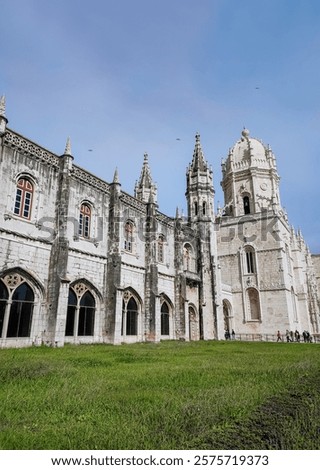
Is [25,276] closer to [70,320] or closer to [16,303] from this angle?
[16,303]

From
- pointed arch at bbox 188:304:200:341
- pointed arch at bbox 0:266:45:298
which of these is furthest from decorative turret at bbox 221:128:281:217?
pointed arch at bbox 0:266:45:298

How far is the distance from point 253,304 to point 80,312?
82.8 feet

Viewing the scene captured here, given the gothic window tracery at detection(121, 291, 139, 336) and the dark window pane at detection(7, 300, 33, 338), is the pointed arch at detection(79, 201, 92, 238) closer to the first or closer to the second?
the gothic window tracery at detection(121, 291, 139, 336)

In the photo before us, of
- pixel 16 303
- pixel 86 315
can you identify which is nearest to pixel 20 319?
pixel 16 303

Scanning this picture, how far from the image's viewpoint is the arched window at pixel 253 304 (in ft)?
122

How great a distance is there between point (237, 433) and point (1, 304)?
46.9ft

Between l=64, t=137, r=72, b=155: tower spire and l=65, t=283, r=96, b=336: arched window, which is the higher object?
l=64, t=137, r=72, b=155: tower spire

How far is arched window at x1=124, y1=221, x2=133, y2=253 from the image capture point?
77.4 ft

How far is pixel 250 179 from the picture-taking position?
43719 mm

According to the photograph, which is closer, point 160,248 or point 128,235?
point 128,235

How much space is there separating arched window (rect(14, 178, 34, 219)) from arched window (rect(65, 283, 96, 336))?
5.19m

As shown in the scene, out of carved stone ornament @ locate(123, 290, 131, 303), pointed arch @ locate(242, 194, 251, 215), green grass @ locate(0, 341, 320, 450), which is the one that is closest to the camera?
green grass @ locate(0, 341, 320, 450)

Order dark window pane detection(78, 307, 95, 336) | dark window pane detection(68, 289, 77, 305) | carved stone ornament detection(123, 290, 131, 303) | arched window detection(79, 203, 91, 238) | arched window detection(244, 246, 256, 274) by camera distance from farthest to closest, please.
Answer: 1. arched window detection(244, 246, 256, 274)
2. carved stone ornament detection(123, 290, 131, 303)
3. arched window detection(79, 203, 91, 238)
4. dark window pane detection(78, 307, 95, 336)
5. dark window pane detection(68, 289, 77, 305)

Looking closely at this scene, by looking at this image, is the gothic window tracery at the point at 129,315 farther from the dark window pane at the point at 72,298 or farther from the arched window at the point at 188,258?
the arched window at the point at 188,258
